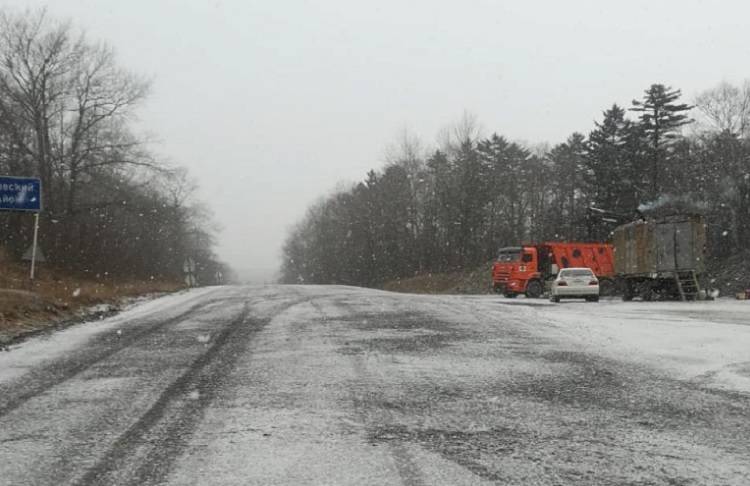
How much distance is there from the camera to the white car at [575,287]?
2944 centimetres

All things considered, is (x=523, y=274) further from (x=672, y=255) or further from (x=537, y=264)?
(x=672, y=255)

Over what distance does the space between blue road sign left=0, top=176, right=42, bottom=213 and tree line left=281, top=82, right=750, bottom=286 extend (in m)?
34.6

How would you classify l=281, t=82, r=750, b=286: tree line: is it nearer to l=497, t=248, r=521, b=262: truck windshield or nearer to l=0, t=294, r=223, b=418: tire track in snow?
l=497, t=248, r=521, b=262: truck windshield

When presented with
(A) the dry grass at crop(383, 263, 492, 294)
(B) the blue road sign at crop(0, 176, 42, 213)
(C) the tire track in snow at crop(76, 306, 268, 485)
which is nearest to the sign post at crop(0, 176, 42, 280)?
(B) the blue road sign at crop(0, 176, 42, 213)

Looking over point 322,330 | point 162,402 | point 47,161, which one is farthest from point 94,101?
point 162,402

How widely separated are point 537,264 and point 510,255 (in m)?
1.51

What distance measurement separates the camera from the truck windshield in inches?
1437

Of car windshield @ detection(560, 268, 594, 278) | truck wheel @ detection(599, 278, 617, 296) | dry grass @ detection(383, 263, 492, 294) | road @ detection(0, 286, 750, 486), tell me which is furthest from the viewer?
dry grass @ detection(383, 263, 492, 294)

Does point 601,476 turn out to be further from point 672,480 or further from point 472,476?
point 472,476

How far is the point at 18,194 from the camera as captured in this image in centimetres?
1877

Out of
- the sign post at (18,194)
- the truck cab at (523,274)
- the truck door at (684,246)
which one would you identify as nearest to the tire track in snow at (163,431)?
the sign post at (18,194)

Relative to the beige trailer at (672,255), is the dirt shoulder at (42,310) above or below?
below

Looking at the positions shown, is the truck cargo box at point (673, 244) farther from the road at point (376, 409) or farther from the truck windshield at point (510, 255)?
the road at point (376, 409)

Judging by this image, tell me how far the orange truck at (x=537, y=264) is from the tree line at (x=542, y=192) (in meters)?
5.77
